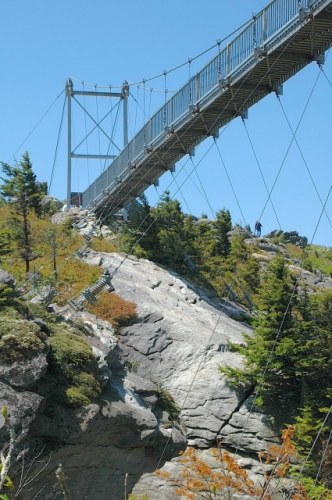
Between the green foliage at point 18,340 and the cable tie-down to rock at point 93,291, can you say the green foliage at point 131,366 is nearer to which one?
the cable tie-down to rock at point 93,291

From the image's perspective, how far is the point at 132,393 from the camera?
1892 cm

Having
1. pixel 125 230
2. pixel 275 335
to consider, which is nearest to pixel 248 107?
pixel 275 335

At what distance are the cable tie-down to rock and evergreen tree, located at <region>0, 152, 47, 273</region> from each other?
300 cm

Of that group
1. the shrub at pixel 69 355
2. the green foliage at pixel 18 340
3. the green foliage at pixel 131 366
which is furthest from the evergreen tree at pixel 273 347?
the green foliage at pixel 18 340

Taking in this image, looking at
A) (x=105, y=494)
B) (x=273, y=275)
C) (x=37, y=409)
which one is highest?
(x=273, y=275)

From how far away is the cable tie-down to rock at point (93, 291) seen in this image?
71.9 ft

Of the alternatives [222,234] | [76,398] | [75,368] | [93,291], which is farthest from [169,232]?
[76,398]

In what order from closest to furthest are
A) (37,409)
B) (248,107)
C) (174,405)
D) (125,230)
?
(37,409) < (174,405) < (248,107) < (125,230)

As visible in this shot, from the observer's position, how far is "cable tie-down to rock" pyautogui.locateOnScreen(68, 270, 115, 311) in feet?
71.9

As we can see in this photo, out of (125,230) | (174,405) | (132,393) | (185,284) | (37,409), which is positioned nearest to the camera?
(37,409)

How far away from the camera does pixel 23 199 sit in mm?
25125

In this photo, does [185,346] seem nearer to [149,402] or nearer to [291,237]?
[149,402]

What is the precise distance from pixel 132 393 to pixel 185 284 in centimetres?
750

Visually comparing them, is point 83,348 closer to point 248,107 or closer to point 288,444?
point 288,444
